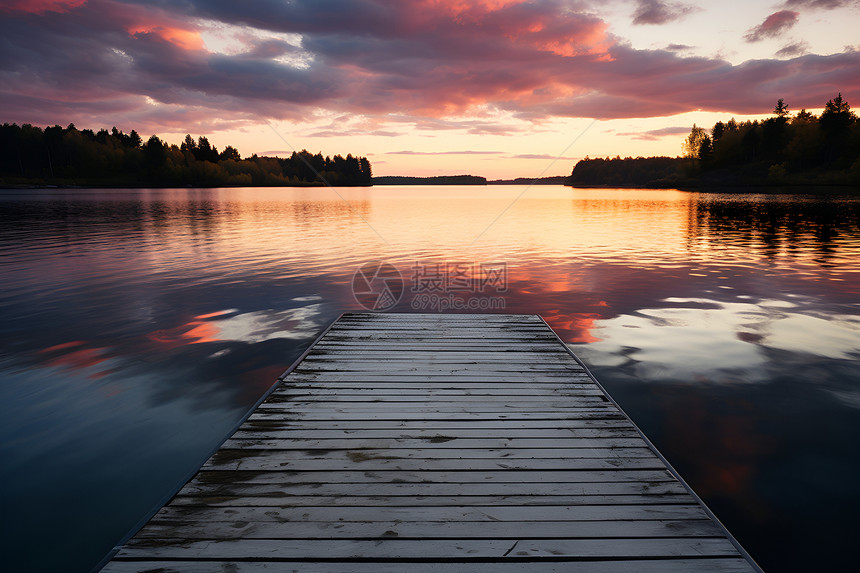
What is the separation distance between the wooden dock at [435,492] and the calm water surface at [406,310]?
62.9 inches

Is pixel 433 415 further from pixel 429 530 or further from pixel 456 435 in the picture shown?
pixel 429 530

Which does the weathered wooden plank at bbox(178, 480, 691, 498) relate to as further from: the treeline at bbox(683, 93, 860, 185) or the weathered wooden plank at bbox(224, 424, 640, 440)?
the treeline at bbox(683, 93, 860, 185)

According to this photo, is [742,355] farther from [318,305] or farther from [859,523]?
[318,305]

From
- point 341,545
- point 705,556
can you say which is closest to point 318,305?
point 341,545

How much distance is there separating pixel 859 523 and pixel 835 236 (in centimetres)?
3543

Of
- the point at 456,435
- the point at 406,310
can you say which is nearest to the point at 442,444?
the point at 456,435

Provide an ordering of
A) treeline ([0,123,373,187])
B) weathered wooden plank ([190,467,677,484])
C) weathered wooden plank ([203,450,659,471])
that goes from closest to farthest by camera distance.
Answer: weathered wooden plank ([190,467,677,484]) → weathered wooden plank ([203,450,659,471]) → treeline ([0,123,373,187])

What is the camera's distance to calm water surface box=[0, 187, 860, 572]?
5.28 metres

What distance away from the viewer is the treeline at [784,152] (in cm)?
10075

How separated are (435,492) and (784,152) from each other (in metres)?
157

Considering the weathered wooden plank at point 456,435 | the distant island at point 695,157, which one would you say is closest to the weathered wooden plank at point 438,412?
the weathered wooden plank at point 456,435

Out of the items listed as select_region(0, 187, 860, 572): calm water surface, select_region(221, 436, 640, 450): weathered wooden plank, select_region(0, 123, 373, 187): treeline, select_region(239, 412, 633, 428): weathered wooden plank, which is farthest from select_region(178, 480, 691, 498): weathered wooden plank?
select_region(0, 123, 373, 187): treeline

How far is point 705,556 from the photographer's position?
3.46 m

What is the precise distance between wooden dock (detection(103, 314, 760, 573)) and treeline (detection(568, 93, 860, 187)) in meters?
123
